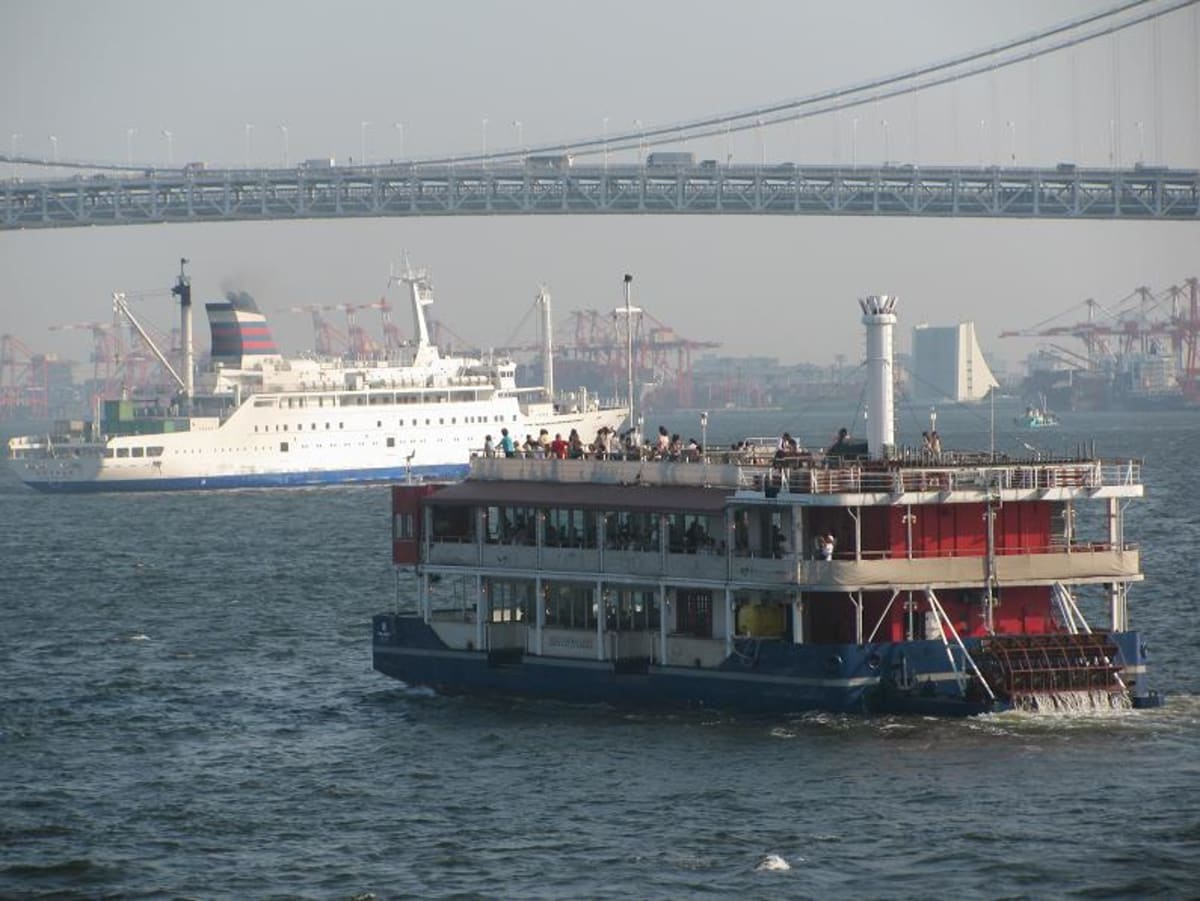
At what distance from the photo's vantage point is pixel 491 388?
13625cm

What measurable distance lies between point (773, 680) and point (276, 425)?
307 ft

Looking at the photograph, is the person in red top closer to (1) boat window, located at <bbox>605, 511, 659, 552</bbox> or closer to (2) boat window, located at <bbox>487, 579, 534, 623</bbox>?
(2) boat window, located at <bbox>487, 579, 534, 623</bbox>

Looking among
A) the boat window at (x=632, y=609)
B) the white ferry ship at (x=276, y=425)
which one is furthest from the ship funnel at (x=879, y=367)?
the white ferry ship at (x=276, y=425)

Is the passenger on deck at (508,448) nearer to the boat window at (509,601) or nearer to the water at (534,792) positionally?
the boat window at (509,601)

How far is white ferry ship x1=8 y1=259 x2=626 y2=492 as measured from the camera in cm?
12425

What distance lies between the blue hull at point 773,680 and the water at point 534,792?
1.15 feet

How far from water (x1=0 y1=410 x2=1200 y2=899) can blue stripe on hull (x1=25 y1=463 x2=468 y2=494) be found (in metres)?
76.5

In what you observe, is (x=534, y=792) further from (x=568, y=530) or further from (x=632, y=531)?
(x=568, y=530)

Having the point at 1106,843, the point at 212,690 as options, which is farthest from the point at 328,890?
the point at 212,690

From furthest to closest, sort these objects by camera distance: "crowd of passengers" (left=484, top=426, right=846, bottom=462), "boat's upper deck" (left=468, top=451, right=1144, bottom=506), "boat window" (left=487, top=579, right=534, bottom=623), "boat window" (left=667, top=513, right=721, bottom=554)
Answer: "boat window" (left=487, top=579, right=534, bottom=623) < "crowd of passengers" (left=484, top=426, right=846, bottom=462) < "boat window" (left=667, top=513, right=721, bottom=554) < "boat's upper deck" (left=468, top=451, right=1144, bottom=506)

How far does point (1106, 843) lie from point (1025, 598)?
29.2 ft

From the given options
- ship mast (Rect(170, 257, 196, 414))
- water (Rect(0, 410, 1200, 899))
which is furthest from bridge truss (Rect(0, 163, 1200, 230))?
water (Rect(0, 410, 1200, 899))

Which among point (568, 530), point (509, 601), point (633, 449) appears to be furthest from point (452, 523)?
point (633, 449)

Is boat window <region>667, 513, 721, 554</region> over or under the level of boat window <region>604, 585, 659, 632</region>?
over
